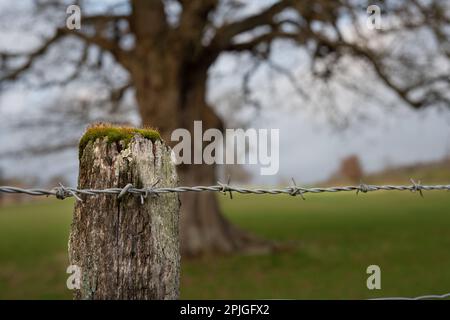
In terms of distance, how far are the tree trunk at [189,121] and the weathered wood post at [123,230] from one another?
932cm

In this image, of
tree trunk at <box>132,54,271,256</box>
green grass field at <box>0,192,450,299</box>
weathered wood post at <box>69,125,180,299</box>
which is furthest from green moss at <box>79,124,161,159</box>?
tree trunk at <box>132,54,271,256</box>

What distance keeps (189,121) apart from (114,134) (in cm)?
1015

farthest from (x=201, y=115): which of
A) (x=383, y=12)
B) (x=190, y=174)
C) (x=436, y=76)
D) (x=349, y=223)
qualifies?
(x=349, y=223)

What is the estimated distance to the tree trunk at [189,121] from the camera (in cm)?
1192

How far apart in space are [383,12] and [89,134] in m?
10.3

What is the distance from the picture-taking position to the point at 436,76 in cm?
1223

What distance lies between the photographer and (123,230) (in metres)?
2.05

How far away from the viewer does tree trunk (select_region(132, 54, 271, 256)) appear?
1192 centimetres

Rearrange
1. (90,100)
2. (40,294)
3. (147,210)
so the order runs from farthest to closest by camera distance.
→ 1. (90,100)
2. (40,294)
3. (147,210)

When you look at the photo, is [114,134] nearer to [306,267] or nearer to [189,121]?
[306,267]

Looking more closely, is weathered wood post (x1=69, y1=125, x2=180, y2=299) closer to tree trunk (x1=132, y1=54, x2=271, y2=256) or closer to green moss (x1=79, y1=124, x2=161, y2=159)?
green moss (x1=79, y1=124, x2=161, y2=159)

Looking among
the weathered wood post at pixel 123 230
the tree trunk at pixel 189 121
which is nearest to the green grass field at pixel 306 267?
the tree trunk at pixel 189 121

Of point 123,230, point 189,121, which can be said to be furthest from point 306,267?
point 123,230

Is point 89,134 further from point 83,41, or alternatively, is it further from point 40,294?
point 83,41
